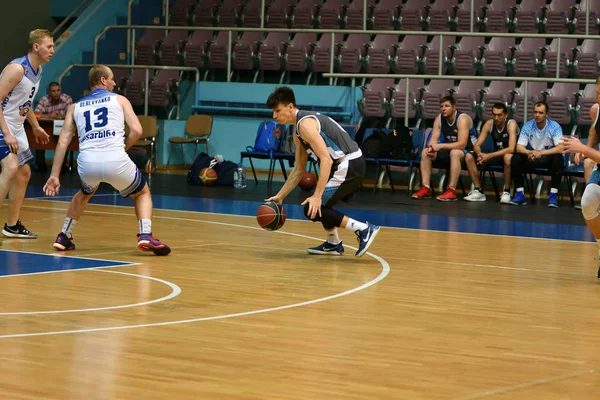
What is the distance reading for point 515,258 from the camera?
324 inches

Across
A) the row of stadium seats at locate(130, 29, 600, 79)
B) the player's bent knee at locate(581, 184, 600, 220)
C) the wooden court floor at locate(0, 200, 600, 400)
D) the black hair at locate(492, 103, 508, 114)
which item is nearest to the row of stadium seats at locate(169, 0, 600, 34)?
the row of stadium seats at locate(130, 29, 600, 79)

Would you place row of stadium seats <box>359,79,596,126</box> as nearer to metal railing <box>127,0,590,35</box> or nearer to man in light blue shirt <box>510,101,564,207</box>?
man in light blue shirt <box>510,101,564,207</box>

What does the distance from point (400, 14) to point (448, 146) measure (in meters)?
3.91

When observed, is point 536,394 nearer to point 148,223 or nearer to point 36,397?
point 36,397

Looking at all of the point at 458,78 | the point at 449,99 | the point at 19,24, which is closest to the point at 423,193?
the point at 449,99

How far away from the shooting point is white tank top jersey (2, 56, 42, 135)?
8281mm

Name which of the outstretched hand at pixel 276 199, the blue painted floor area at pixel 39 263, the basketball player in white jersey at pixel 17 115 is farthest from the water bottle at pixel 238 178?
the blue painted floor area at pixel 39 263

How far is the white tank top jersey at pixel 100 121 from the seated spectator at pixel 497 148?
262 inches

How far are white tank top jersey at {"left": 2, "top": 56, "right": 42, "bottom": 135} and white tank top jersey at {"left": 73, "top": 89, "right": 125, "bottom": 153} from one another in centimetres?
91

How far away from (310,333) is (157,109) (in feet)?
42.7

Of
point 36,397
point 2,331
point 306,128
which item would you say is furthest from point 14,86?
point 36,397

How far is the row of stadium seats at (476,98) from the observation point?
45.8ft

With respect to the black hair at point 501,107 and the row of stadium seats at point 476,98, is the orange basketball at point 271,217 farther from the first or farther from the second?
the row of stadium seats at point 476,98

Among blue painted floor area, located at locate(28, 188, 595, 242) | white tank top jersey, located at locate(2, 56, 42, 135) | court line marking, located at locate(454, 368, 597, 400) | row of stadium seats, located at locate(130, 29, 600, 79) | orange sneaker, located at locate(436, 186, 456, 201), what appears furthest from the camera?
row of stadium seats, located at locate(130, 29, 600, 79)
